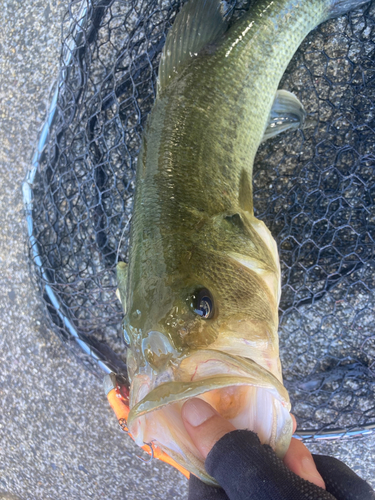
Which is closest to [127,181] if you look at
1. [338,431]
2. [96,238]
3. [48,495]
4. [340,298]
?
[96,238]

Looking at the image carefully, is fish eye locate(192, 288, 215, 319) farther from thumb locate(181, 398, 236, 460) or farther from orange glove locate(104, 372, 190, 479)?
orange glove locate(104, 372, 190, 479)

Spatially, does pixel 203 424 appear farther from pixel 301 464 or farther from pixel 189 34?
pixel 189 34

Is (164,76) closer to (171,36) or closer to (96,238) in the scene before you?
(171,36)

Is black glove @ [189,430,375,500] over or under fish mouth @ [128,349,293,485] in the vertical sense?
under

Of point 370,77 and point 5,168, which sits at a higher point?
point 370,77

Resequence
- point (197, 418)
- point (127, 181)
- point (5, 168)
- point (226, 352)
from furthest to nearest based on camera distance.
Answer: point (5, 168), point (127, 181), point (197, 418), point (226, 352)

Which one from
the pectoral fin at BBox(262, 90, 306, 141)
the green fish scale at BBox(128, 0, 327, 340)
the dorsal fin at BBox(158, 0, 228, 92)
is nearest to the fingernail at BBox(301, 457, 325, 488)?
the green fish scale at BBox(128, 0, 327, 340)

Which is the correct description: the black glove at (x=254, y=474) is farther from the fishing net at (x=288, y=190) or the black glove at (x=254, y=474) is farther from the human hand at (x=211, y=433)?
the fishing net at (x=288, y=190)

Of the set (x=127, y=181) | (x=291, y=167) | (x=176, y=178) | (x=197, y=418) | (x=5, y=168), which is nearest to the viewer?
(x=197, y=418)

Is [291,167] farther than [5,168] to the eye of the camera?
No
